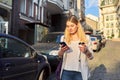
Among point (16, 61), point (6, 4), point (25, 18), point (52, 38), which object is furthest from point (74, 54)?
point (25, 18)

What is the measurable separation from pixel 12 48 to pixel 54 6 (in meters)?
29.4

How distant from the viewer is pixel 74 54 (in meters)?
4.88

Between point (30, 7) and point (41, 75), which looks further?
point (30, 7)

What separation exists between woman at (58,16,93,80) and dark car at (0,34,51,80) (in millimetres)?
1508

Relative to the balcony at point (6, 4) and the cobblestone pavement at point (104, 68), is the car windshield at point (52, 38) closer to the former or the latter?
the cobblestone pavement at point (104, 68)

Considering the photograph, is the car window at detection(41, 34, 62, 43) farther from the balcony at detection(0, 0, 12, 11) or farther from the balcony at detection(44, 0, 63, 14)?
the balcony at detection(44, 0, 63, 14)

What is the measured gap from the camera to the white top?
4871 millimetres

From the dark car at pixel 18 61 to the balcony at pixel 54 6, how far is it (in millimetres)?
25560

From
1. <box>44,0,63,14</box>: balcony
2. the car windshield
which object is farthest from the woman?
<box>44,0,63,14</box>: balcony

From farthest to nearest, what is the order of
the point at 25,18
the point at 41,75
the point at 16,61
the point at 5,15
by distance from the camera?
1. the point at 25,18
2. the point at 5,15
3. the point at 41,75
4. the point at 16,61

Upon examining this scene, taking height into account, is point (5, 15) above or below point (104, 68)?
above

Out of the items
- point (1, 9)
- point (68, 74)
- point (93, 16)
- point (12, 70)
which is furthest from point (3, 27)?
point (93, 16)

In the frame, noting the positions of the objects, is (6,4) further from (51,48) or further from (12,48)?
(12,48)

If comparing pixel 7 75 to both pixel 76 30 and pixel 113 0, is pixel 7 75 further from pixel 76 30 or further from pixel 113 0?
pixel 113 0
